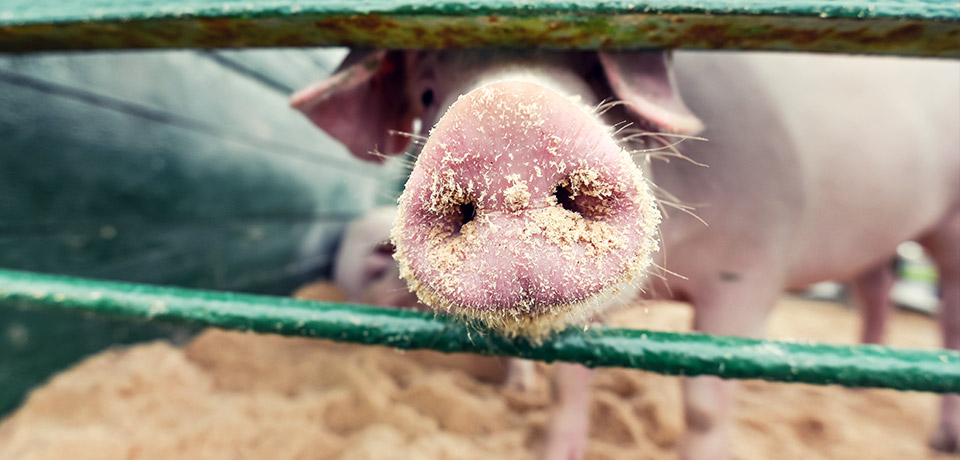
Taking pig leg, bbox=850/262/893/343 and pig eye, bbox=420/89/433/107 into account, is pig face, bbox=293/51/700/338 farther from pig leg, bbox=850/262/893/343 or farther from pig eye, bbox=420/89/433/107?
pig leg, bbox=850/262/893/343

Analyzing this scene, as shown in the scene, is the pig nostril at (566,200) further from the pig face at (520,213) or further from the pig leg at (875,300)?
the pig leg at (875,300)

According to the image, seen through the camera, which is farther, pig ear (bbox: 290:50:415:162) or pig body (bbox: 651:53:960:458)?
pig body (bbox: 651:53:960:458)

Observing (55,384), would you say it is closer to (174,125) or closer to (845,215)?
(174,125)

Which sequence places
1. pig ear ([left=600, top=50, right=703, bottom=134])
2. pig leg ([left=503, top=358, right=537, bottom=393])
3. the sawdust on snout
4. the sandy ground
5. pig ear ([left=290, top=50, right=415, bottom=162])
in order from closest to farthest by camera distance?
the sawdust on snout → pig ear ([left=600, top=50, right=703, bottom=134]) → pig ear ([left=290, top=50, right=415, bottom=162]) → the sandy ground → pig leg ([left=503, top=358, right=537, bottom=393])

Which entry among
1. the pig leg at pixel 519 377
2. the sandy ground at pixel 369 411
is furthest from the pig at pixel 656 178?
the pig leg at pixel 519 377

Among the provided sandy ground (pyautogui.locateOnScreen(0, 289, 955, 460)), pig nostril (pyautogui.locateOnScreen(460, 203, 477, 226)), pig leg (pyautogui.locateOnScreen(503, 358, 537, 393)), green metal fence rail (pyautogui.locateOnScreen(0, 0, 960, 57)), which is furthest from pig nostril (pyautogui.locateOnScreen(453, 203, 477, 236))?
pig leg (pyautogui.locateOnScreen(503, 358, 537, 393))

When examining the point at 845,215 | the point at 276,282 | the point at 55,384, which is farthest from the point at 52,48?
the point at 845,215
